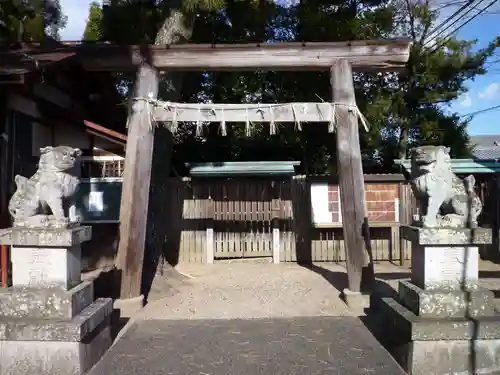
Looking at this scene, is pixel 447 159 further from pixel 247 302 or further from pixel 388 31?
pixel 388 31

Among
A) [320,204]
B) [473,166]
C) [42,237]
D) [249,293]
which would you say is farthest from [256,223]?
[42,237]

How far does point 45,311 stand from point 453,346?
4078 mm

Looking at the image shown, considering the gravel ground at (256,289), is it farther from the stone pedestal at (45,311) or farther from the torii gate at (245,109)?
the stone pedestal at (45,311)

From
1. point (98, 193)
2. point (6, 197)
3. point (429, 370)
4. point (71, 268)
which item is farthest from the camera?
point (98, 193)

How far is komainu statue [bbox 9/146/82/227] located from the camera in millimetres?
4668

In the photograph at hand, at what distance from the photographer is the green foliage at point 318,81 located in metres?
11.7

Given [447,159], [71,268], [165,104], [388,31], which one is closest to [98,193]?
[165,104]

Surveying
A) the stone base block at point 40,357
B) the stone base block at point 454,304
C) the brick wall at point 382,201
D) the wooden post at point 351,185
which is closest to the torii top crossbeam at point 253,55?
the wooden post at point 351,185

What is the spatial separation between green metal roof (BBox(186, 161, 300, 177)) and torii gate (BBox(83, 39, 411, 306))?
3508 mm

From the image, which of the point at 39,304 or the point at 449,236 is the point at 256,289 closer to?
the point at 449,236

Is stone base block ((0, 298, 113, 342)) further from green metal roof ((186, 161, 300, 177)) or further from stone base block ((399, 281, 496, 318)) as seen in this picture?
green metal roof ((186, 161, 300, 177))

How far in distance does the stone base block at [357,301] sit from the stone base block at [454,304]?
245cm

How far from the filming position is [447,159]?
482 centimetres

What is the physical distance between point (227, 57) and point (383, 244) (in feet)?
20.8
